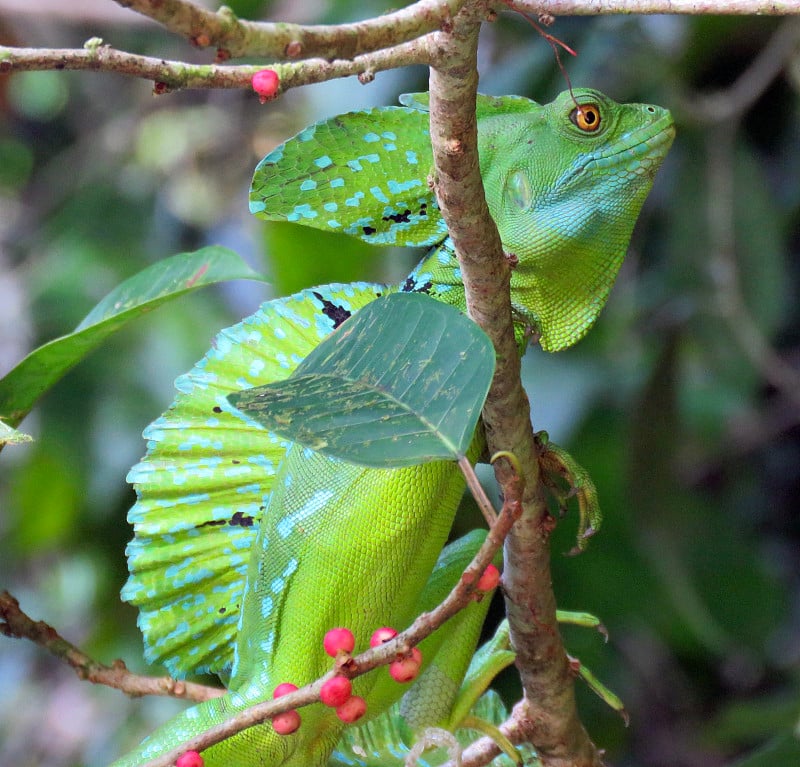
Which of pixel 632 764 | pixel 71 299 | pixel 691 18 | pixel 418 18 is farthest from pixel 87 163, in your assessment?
pixel 418 18

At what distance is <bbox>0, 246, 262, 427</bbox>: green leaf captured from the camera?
1394mm

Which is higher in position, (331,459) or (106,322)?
(106,322)

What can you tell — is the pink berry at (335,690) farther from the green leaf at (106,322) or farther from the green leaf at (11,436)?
the green leaf at (106,322)

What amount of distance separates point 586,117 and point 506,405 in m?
0.50

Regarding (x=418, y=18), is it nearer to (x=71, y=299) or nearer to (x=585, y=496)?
(x=585, y=496)

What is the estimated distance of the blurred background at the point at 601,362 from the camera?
7.56ft

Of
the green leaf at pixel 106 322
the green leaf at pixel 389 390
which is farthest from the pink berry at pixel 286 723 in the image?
the green leaf at pixel 106 322

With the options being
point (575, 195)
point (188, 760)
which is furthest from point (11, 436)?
point (575, 195)

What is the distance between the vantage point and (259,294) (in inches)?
113

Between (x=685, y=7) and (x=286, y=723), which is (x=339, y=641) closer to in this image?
(x=286, y=723)

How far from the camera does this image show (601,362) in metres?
2.38

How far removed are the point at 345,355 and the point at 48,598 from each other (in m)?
2.92

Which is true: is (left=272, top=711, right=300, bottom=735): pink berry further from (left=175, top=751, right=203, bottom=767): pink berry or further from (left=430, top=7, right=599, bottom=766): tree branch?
(left=430, top=7, right=599, bottom=766): tree branch

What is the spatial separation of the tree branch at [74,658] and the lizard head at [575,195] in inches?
28.4
